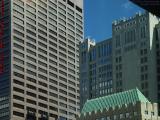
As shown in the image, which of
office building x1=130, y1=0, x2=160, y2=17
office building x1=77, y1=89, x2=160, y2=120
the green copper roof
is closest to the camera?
office building x1=130, y1=0, x2=160, y2=17

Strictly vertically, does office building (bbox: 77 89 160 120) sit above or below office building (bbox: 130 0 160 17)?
above

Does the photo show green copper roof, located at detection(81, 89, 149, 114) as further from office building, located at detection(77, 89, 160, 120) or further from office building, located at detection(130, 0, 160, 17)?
office building, located at detection(130, 0, 160, 17)

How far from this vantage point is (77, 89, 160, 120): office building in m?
184

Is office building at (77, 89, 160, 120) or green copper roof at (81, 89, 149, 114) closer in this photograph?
office building at (77, 89, 160, 120)

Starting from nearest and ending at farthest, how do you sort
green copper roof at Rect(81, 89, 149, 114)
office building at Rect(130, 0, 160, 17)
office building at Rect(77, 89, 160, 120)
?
office building at Rect(130, 0, 160, 17), office building at Rect(77, 89, 160, 120), green copper roof at Rect(81, 89, 149, 114)

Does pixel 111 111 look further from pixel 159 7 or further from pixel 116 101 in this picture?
pixel 159 7

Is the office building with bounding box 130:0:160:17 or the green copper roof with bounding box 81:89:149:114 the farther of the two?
the green copper roof with bounding box 81:89:149:114

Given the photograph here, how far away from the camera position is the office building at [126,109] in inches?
7239

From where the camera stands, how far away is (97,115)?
19512cm

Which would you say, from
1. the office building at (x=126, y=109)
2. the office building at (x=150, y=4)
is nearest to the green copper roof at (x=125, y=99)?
the office building at (x=126, y=109)

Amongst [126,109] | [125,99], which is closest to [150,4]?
[126,109]

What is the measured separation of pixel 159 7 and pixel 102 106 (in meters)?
125

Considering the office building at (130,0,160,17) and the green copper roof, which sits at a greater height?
the green copper roof

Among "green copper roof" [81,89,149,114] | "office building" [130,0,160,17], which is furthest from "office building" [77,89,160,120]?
"office building" [130,0,160,17]
